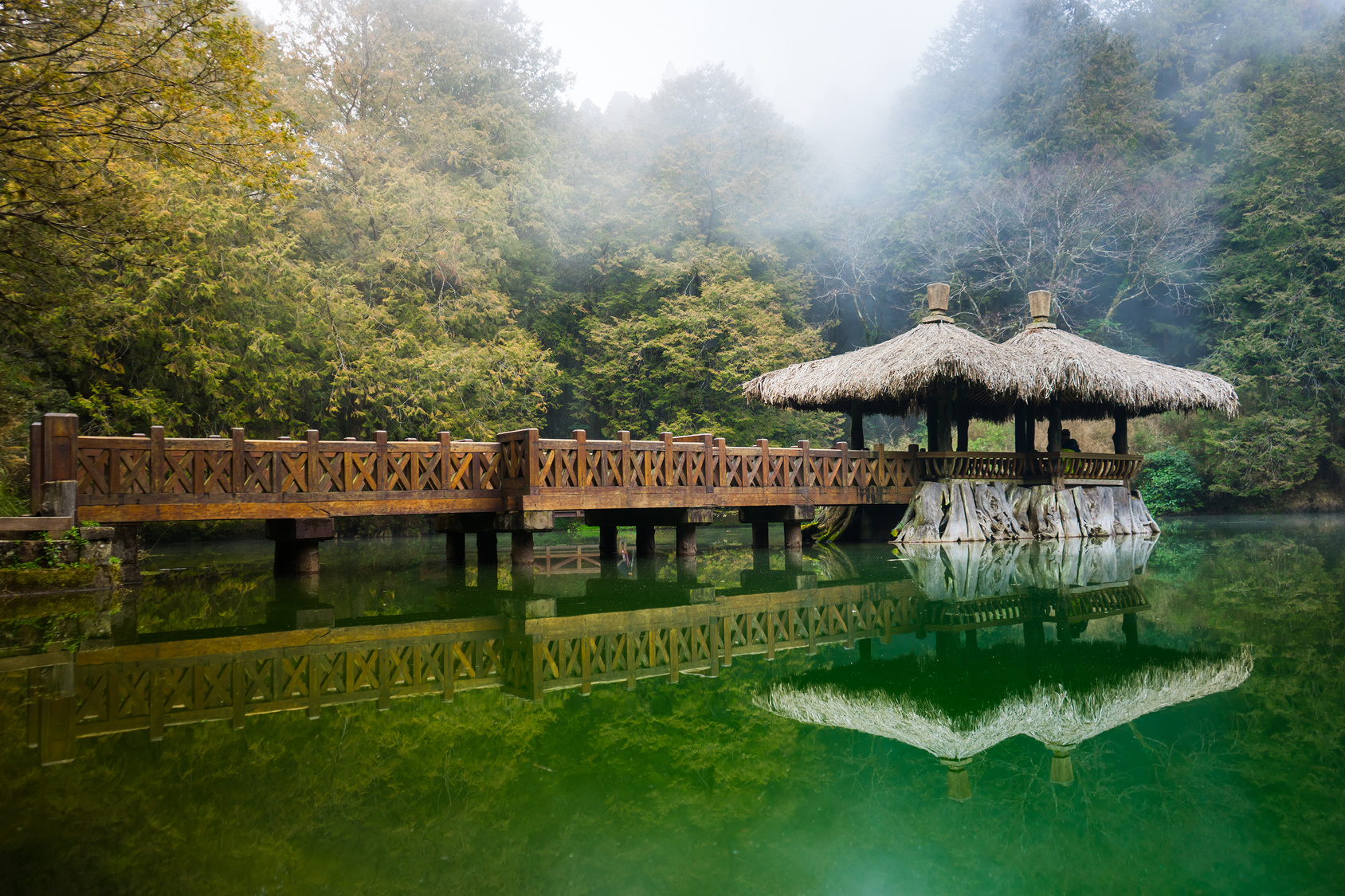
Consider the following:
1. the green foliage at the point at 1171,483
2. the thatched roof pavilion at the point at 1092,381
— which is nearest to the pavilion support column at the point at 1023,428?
the thatched roof pavilion at the point at 1092,381

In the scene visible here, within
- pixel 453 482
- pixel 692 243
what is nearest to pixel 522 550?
pixel 453 482

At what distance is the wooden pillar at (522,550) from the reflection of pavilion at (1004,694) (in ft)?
21.6

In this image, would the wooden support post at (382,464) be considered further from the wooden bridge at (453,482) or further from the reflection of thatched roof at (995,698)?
the reflection of thatched roof at (995,698)

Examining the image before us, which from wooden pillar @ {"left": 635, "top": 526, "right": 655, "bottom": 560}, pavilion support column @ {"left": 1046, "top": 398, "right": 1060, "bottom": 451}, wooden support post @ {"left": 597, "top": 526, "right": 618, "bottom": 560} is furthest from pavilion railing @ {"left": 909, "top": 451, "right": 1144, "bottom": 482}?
wooden support post @ {"left": 597, "top": 526, "right": 618, "bottom": 560}

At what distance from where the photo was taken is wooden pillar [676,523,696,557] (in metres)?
12.2

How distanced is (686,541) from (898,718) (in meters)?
8.43

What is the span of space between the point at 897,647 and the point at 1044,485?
10380mm

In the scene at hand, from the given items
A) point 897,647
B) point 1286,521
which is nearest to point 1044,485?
point 1286,521

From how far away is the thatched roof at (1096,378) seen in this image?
13062mm

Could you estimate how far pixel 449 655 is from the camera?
5.52m

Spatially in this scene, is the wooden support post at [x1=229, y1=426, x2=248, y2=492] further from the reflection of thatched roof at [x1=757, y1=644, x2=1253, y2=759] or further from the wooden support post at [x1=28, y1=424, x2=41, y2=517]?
the reflection of thatched roof at [x1=757, y1=644, x2=1253, y2=759]

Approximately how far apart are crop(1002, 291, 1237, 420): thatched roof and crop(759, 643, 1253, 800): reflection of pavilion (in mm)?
8421

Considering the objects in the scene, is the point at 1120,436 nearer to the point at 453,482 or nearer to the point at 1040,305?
the point at 1040,305

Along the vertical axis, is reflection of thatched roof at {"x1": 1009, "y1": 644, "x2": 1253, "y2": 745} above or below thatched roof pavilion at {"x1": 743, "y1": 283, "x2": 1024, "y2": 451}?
below
